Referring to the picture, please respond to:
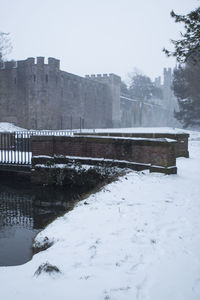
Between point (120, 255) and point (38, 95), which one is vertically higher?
point (38, 95)

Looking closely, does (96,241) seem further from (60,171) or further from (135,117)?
(135,117)

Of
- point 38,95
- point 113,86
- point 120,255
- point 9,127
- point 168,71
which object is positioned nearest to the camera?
point 120,255

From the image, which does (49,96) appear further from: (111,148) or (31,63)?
(111,148)

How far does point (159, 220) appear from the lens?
14.4 ft

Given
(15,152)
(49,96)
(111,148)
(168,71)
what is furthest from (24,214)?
(168,71)

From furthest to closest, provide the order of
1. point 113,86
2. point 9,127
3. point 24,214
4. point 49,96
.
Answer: point 113,86 → point 49,96 → point 9,127 → point 24,214

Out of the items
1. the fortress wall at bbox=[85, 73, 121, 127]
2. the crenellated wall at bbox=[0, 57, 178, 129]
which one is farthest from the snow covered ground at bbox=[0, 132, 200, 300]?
the fortress wall at bbox=[85, 73, 121, 127]

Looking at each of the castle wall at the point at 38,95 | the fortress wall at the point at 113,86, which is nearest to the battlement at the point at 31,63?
the castle wall at the point at 38,95

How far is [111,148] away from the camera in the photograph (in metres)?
8.81

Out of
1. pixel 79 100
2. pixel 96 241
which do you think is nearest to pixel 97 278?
pixel 96 241

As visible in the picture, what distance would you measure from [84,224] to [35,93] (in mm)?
26612

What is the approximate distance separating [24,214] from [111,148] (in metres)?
3.30

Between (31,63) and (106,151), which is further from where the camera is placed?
(31,63)

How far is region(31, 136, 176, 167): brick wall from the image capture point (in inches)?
305
